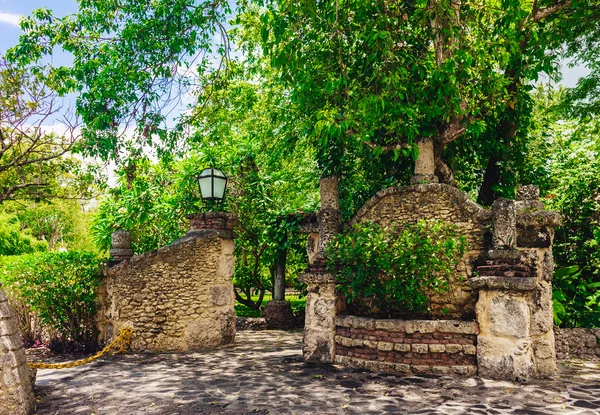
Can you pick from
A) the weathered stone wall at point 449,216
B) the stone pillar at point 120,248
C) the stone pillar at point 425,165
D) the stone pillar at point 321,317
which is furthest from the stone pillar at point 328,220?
the stone pillar at point 120,248

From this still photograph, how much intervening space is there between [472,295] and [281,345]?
4.00 m

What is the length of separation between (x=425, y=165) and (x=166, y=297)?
5.01m

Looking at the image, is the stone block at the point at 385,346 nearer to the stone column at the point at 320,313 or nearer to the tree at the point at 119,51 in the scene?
the stone column at the point at 320,313

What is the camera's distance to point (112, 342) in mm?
7973

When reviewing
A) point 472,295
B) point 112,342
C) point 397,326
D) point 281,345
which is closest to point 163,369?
point 112,342

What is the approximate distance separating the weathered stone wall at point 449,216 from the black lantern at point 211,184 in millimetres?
2850

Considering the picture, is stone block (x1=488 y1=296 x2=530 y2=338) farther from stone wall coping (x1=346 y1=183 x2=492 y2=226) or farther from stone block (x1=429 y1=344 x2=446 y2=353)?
stone wall coping (x1=346 y1=183 x2=492 y2=226)

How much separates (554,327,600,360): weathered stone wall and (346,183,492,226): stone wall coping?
2.66m

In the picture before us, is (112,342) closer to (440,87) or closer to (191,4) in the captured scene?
(191,4)

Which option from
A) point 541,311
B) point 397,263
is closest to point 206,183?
point 397,263

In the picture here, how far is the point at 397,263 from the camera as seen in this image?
6.51 m

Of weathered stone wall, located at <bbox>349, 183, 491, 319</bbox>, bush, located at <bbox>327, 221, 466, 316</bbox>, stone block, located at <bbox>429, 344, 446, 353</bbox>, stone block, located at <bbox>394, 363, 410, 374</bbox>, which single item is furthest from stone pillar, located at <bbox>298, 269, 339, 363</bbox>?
stone block, located at <bbox>429, 344, 446, 353</bbox>

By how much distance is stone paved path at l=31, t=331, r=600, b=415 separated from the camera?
4.86 metres

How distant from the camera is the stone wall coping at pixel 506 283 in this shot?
5.84 meters
